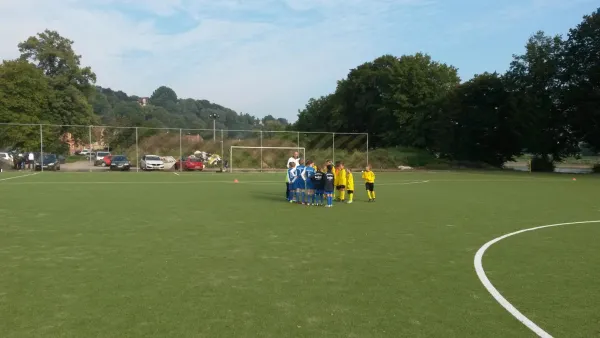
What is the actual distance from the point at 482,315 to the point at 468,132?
1838 inches

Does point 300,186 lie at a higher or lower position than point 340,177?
lower

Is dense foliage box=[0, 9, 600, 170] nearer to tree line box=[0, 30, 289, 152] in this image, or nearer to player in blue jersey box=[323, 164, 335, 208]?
tree line box=[0, 30, 289, 152]

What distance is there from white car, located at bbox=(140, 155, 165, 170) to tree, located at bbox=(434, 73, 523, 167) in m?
28.6

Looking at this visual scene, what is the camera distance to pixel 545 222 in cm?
1123

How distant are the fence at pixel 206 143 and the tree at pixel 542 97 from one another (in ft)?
51.8

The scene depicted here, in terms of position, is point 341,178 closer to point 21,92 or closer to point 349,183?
point 349,183

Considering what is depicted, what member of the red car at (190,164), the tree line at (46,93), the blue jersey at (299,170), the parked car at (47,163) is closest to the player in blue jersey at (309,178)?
the blue jersey at (299,170)

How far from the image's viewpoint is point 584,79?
140ft

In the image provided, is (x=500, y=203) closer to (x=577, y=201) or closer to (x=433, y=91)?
(x=577, y=201)

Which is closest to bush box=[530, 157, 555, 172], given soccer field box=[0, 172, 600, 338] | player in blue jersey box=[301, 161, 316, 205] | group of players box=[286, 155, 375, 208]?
group of players box=[286, 155, 375, 208]

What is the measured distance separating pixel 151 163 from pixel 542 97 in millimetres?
36174

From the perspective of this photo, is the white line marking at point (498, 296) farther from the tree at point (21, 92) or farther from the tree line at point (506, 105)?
the tree at point (21, 92)

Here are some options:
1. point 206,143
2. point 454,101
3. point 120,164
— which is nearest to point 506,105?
point 454,101

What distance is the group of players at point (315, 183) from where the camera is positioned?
14539 millimetres
